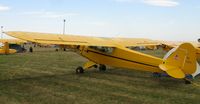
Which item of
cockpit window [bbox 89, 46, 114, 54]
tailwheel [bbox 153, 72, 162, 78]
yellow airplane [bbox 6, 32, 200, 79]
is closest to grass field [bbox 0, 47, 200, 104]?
tailwheel [bbox 153, 72, 162, 78]

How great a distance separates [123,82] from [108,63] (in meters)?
2.58

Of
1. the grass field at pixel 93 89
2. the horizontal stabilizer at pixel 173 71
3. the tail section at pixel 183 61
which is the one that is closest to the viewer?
the grass field at pixel 93 89

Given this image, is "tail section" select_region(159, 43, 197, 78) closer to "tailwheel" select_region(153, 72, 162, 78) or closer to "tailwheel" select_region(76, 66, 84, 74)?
"tailwheel" select_region(153, 72, 162, 78)

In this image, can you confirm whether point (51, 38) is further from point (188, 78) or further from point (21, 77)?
point (188, 78)

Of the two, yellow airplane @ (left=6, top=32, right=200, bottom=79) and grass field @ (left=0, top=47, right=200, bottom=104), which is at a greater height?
yellow airplane @ (left=6, top=32, right=200, bottom=79)

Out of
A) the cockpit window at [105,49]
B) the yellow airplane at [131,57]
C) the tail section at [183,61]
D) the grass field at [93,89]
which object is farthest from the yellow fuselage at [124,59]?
the tail section at [183,61]

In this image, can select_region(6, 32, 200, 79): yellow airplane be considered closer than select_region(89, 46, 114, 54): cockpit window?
Yes

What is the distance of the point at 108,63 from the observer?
16.1m

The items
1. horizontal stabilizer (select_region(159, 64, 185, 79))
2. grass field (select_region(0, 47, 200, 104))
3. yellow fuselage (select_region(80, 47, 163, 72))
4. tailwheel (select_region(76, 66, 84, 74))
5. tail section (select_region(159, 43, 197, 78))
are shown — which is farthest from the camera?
tailwheel (select_region(76, 66, 84, 74))

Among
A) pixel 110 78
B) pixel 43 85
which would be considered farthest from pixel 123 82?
pixel 43 85

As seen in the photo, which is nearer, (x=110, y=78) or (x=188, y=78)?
(x=188, y=78)

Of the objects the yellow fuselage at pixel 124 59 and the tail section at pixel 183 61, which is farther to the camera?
the yellow fuselage at pixel 124 59

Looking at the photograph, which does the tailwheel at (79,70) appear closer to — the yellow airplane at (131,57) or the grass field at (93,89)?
the yellow airplane at (131,57)

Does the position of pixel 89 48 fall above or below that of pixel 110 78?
above
